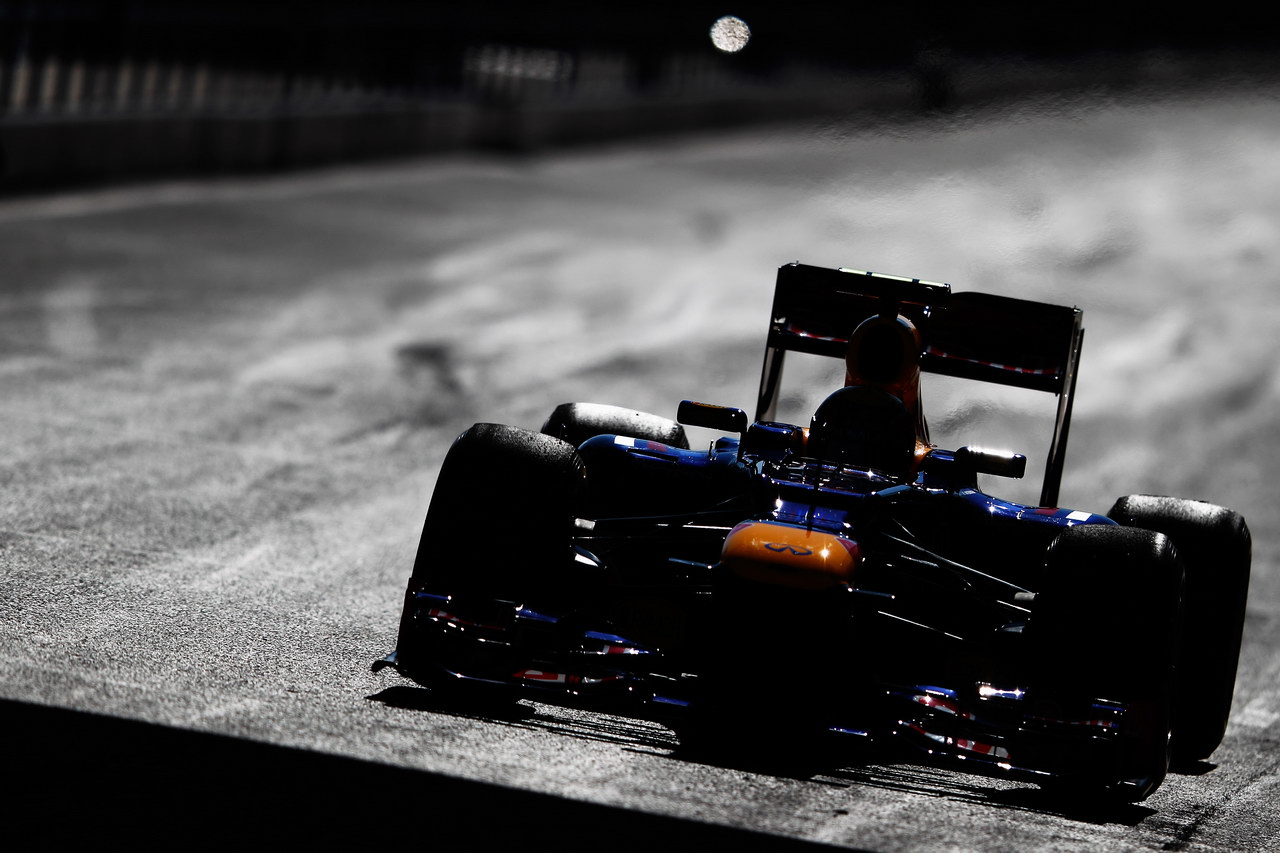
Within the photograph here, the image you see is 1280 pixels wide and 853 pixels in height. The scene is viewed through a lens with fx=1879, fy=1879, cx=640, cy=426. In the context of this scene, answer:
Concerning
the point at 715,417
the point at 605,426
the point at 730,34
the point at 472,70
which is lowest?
the point at 605,426

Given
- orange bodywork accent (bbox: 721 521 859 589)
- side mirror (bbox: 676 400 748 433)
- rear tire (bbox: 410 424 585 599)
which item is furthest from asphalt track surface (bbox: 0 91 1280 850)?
side mirror (bbox: 676 400 748 433)

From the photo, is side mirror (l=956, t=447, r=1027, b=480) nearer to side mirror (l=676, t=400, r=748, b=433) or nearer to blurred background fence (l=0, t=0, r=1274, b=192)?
side mirror (l=676, t=400, r=748, b=433)

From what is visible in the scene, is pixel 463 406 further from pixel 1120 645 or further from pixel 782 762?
pixel 1120 645

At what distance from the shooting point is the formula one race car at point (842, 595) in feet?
21.9

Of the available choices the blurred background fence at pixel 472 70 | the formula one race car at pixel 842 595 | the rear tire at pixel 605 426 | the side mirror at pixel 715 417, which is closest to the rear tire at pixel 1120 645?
the formula one race car at pixel 842 595

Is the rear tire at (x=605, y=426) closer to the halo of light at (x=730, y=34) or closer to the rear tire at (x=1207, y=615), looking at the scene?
the rear tire at (x=1207, y=615)

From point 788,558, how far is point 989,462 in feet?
4.51

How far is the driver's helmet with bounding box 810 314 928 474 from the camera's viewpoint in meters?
8.03

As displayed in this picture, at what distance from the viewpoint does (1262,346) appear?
20141 millimetres

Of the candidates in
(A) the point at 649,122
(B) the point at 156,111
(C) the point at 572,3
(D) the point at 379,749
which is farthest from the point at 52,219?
(C) the point at 572,3

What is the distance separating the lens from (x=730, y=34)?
38188 mm

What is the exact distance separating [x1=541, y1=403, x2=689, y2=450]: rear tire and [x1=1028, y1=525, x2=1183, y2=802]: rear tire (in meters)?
2.26

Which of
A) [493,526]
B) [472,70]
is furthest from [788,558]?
[472,70]

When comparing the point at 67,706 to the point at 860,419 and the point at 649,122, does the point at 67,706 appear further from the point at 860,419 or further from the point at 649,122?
the point at 649,122
